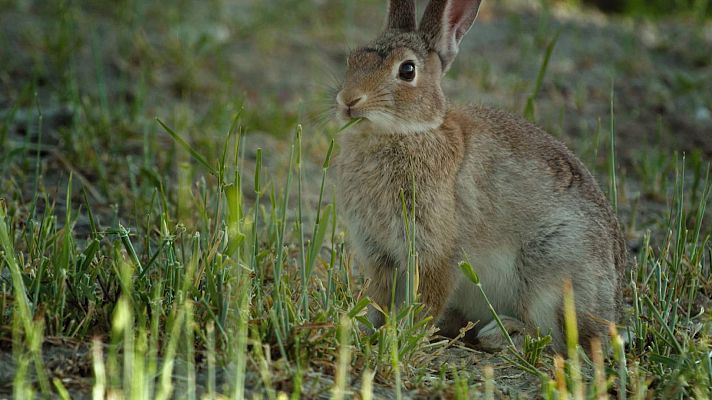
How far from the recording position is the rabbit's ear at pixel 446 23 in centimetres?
395

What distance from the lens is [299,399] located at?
8.83 feet

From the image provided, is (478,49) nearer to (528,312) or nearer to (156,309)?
(528,312)

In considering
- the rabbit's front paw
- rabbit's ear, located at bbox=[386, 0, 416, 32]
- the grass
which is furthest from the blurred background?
the rabbit's front paw

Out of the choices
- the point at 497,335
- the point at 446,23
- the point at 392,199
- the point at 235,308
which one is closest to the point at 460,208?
the point at 392,199

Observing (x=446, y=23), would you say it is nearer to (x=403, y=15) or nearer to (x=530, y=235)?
(x=403, y=15)

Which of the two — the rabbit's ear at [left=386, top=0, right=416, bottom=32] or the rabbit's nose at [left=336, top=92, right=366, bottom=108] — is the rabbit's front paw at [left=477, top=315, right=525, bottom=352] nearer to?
the rabbit's nose at [left=336, top=92, right=366, bottom=108]

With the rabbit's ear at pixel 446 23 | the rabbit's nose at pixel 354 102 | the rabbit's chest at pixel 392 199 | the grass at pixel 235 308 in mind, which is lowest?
the grass at pixel 235 308

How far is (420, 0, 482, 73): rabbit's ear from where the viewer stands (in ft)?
13.0

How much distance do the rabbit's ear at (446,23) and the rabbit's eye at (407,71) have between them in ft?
0.70

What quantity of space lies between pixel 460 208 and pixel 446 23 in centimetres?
76

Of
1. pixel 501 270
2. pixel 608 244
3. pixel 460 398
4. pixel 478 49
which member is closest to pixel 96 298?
pixel 460 398

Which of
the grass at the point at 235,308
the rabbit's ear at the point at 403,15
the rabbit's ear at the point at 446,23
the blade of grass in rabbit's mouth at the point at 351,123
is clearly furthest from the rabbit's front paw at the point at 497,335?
the rabbit's ear at the point at 403,15

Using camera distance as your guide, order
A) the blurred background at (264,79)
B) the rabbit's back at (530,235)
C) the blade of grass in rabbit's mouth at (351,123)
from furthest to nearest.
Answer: the blurred background at (264,79) < the rabbit's back at (530,235) < the blade of grass in rabbit's mouth at (351,123)

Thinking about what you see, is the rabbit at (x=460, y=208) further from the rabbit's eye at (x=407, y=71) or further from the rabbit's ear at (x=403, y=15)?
the rabbit's ear at (x=403, y=15)
